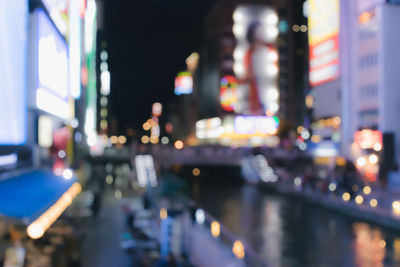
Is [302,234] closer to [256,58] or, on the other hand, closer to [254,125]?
[254,125]

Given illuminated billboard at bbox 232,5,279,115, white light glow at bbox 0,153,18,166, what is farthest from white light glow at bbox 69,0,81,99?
illuminated billboard at bbox 232,5,279,115

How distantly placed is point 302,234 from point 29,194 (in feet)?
40.7

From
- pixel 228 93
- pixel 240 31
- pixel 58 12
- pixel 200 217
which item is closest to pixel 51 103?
pixel 58 12

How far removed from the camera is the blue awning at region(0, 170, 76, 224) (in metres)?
3.94

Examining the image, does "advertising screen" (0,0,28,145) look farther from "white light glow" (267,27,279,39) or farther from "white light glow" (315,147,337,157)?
"white light glow" (267,27,279,39)

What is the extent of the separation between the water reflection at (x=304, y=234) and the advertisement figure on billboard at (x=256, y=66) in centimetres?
3864

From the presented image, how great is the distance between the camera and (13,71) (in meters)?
5.34

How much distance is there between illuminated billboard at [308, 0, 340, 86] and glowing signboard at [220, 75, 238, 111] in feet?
90.2

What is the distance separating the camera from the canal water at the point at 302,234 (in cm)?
1216

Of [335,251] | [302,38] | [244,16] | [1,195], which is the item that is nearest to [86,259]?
[1,195]

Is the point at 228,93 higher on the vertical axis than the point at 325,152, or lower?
higher

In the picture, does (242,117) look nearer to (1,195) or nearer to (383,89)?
(383,89)

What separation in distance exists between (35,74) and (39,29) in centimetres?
71

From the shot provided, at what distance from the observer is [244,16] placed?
6278 centimetres
